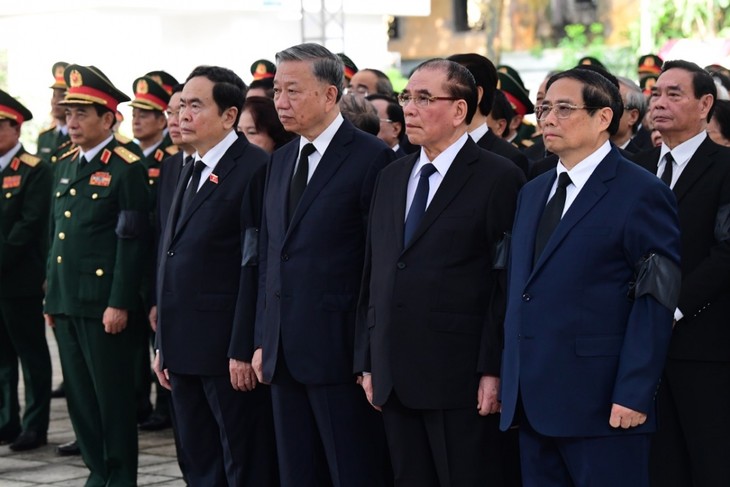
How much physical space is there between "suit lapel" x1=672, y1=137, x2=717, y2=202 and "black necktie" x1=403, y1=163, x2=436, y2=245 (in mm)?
1104

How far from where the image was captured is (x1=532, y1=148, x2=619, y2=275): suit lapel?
4.66m

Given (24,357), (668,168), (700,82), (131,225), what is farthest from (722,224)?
(24,357)

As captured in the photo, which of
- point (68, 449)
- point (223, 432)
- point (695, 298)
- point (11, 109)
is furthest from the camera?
point (11, 109)

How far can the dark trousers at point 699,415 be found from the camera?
5.62m

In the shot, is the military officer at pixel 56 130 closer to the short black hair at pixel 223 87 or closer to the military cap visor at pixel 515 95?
the military cap visor at pixel 515 95

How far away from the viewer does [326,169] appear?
5566mm

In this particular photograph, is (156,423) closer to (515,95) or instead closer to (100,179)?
(100,179)

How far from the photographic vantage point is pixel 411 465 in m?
5.09

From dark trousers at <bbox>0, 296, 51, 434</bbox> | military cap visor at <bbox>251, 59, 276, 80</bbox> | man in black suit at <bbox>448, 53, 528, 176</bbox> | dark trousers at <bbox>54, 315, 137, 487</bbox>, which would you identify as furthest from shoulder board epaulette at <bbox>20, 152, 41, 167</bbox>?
man in black suit at <bbox>448, 53, 528, 176</bbox>

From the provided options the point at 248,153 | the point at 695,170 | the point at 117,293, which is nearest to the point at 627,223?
the point at 695,170

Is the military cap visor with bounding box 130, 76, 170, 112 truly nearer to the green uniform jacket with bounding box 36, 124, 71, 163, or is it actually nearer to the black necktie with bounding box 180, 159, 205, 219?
the green uniform jacket with bounding box 36, 124, 71, 163

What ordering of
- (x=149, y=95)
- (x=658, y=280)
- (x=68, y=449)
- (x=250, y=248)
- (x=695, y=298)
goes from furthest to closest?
(x=149, y=95)
(x=68, y=449)
(x=250, y=248)
(x=695, y=298)
(x=658, y=280)

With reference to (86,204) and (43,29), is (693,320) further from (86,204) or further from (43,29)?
(43,29)

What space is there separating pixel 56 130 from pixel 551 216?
796 centimetres
